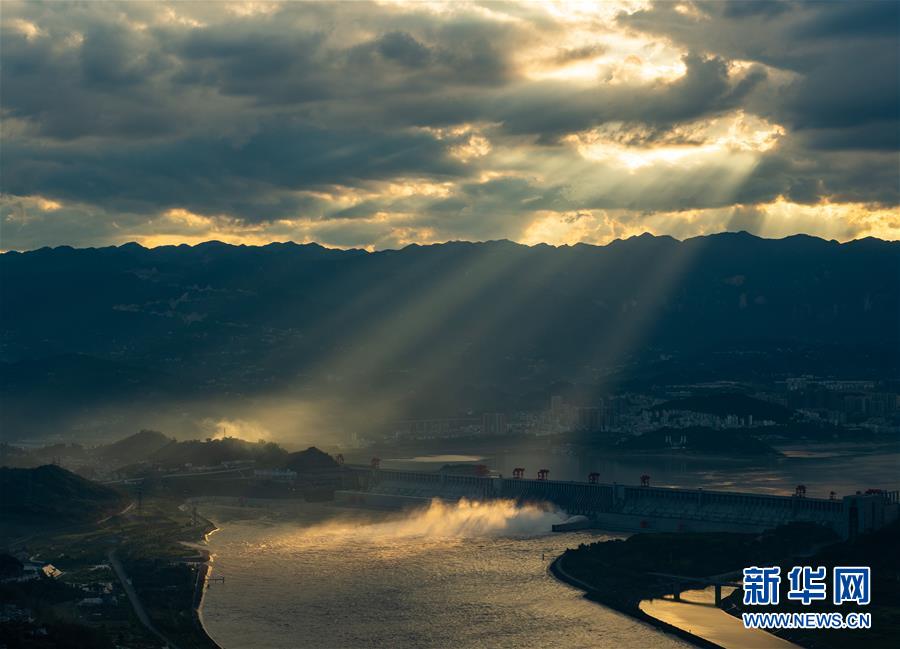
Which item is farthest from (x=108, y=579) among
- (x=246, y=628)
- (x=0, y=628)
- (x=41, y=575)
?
(x=0, y=628)

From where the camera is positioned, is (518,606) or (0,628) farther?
(518,606)

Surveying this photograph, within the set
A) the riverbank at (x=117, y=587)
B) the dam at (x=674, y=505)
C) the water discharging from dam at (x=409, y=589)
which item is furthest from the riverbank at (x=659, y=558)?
the riverbank at (x=117, y=587)

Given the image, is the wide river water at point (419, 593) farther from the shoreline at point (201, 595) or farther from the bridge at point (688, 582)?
the bridge at point (688, 582)

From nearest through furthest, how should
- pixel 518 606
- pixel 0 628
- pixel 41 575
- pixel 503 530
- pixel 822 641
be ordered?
1. pixel 0 628
2. pixel 822 641
3. pixel 518 606
4. pixel 41 575
5. pixel 503 530

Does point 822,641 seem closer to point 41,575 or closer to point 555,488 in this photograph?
point 41,575

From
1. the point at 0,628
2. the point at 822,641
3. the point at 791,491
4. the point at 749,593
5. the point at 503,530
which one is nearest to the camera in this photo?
the point at 0,628
